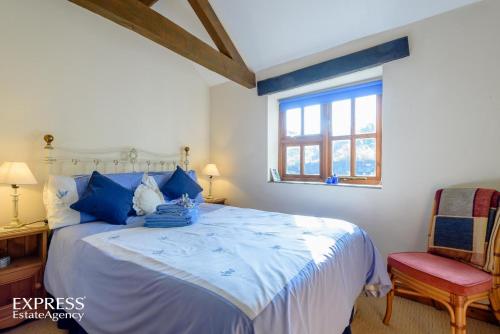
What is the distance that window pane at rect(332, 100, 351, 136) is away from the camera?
2936mm

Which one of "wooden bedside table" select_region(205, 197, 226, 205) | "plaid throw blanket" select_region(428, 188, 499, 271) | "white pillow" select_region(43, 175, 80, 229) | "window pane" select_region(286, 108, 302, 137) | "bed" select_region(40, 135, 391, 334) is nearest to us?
"bed" select_region(40, 135, 391, 334)

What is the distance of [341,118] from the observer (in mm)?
2996

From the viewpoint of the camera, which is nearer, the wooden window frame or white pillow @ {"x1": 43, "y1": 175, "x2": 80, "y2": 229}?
white pillow @ {"x1": 43, "y1": 175, "x2": 80, "y2": 229}

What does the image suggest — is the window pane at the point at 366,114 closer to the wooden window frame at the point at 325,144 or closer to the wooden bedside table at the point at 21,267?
the wooden window frame at the point at 325,144

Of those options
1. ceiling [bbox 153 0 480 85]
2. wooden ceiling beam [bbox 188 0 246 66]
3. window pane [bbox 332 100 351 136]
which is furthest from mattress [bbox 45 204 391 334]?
wooden ceiling beam [bbox 188 0 246 66]

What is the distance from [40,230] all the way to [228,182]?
229 centimetres

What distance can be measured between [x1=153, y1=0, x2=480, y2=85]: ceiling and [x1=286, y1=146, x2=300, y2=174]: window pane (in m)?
1.18

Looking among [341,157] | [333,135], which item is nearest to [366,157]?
[341,157]

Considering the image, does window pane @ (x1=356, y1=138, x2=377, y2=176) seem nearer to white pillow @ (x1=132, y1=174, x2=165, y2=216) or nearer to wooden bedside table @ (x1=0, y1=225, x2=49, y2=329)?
white pillow @ (x1=132, y1=174, x2=165, y2=216)

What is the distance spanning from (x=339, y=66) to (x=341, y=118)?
2.07 feet

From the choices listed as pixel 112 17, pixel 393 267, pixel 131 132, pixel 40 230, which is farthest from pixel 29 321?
pixel 393 267

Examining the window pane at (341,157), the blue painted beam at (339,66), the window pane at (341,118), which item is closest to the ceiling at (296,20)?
the blue painted beam at (339,66)

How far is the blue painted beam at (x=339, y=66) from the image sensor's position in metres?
2.32

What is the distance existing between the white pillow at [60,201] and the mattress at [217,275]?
0.09m
